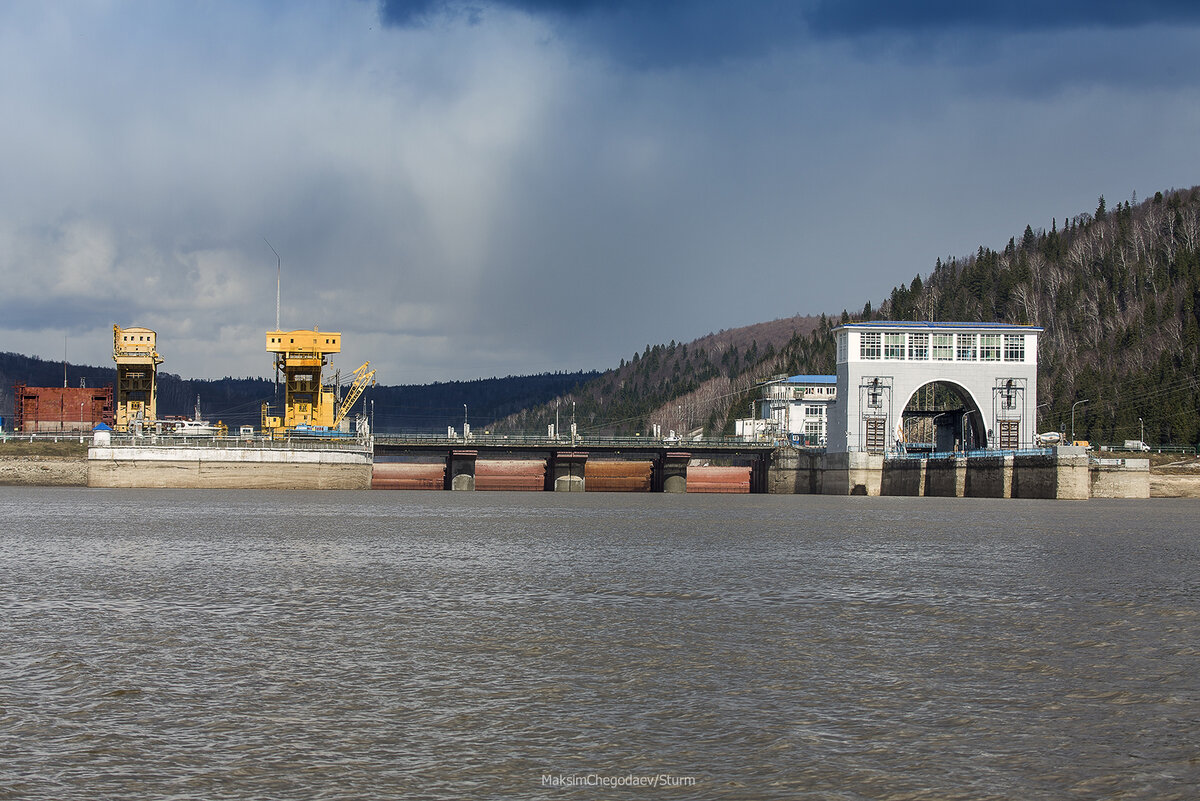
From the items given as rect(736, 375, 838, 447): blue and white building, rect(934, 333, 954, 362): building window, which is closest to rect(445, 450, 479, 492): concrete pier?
rect(736, 375, 838, 447): blue and white building

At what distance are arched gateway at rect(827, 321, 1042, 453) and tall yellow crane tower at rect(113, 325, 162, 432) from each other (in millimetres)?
78560

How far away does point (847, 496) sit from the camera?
4663 inches

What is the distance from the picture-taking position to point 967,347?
12219cm

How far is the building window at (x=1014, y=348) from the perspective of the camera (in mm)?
121188

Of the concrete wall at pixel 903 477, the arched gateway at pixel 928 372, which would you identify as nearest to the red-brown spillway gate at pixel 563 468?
the arched gateway at pixel 928 372

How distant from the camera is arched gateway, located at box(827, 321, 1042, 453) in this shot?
394 ft

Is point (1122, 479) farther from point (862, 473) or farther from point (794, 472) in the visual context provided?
point (794, 472)

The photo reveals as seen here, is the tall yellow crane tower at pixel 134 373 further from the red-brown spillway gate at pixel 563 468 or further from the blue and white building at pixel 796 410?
the blue and white building at pixel 796 410

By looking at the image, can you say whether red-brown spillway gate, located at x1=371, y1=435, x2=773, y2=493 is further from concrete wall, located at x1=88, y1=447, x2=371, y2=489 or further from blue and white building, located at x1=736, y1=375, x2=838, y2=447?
concrete wall, located at x1=88, y1=447, x2=371, y2=489

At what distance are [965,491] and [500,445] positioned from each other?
56.4m

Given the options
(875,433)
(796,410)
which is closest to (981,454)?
(875,433)

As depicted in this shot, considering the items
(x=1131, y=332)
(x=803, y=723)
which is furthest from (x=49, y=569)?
(x=1131, y=332)

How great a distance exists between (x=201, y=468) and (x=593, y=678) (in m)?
111

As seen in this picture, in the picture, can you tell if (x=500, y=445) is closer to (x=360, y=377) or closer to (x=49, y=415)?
(x=360, y=377)
